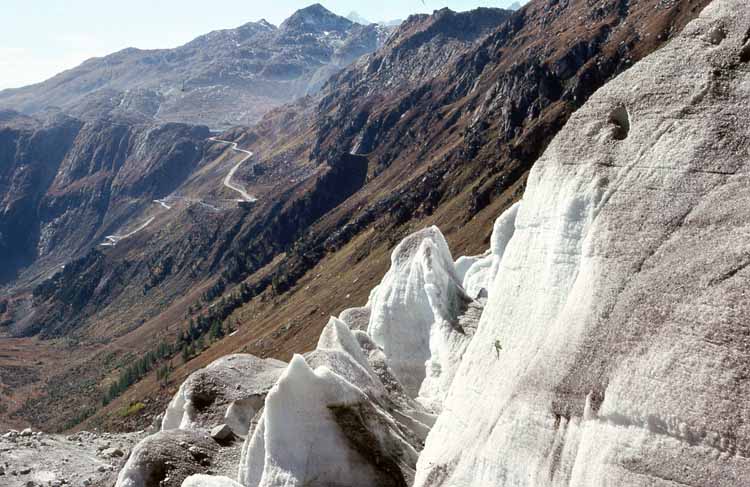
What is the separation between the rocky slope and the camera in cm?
1052

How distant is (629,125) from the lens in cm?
1455

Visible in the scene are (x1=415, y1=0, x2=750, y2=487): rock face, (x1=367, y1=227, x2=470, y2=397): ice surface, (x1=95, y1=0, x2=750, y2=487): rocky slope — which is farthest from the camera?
(x1=367, y1=227, x2=470, y2=397): ice surface

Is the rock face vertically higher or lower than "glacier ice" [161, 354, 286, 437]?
higher

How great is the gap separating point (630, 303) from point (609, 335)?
28.1 inches

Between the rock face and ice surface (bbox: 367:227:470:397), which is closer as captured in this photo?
the rock face

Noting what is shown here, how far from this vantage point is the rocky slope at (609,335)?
10516mm

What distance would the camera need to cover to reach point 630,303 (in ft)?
39.7

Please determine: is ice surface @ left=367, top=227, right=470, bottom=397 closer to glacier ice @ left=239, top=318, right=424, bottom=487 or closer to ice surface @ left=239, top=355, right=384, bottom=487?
glacier ice @ left=239, top=318, right=424, bottom=487

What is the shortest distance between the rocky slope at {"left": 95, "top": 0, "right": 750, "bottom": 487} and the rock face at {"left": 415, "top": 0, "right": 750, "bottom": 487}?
0.03 m

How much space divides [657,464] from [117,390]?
205 metres

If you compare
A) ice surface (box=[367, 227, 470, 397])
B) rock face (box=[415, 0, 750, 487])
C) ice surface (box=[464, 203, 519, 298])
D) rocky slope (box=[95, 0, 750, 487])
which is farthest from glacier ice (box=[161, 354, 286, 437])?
ice surface (box=[464, 203, 519, 298])

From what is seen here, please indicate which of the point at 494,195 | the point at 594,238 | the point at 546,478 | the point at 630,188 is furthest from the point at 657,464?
the point at 494,195

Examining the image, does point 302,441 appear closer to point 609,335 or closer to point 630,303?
point 609,335

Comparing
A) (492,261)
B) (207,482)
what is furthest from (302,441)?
(492,261)
